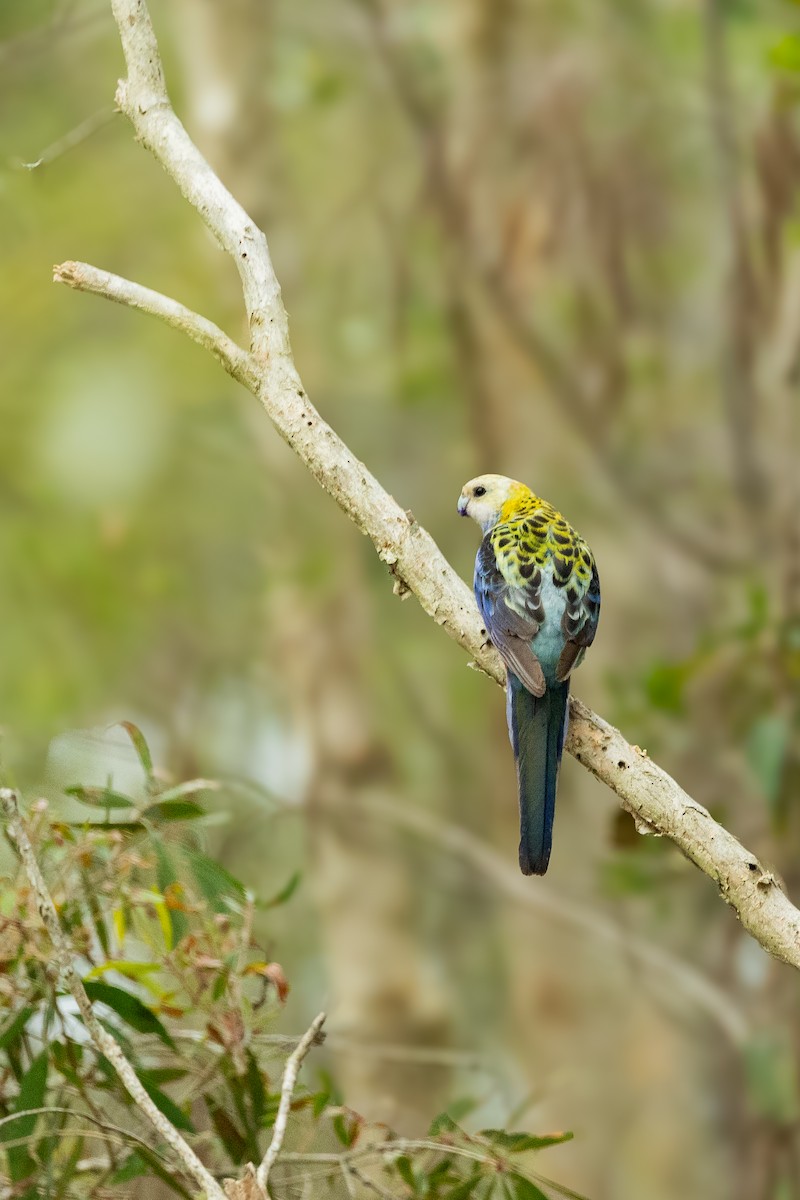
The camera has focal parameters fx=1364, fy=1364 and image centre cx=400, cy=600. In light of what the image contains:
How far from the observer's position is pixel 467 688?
6.27 metres

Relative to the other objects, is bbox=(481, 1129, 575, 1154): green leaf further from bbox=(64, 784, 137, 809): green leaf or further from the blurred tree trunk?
the blurred tree trunk

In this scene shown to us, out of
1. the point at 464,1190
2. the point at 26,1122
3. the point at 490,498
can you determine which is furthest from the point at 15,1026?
the point at 490,498

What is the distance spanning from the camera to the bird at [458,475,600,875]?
1972 mm

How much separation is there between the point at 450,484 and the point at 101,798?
169 inches

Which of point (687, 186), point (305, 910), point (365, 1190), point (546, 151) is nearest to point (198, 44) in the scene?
point (546, 151)

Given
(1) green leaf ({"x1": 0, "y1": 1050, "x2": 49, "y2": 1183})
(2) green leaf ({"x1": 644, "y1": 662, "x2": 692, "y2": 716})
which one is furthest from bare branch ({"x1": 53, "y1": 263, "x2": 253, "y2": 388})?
(2) green leaf ({"x1": 644, "y1": 662, "x2": 692, "y2": 716})

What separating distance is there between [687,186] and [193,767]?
11.0 feet

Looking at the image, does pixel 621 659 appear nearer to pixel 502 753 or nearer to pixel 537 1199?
pixel 502 753

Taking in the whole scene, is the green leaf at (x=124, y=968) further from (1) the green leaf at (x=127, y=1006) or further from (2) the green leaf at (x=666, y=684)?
(2) the green leaf at (x=666, y=684)

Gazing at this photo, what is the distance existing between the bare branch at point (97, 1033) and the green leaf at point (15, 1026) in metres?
0.31

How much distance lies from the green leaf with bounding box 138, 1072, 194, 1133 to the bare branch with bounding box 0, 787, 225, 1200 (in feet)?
1.07

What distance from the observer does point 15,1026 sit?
6.26ft

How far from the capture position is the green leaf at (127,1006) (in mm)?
1938

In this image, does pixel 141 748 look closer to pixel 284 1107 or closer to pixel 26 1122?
pixel 26 1122
